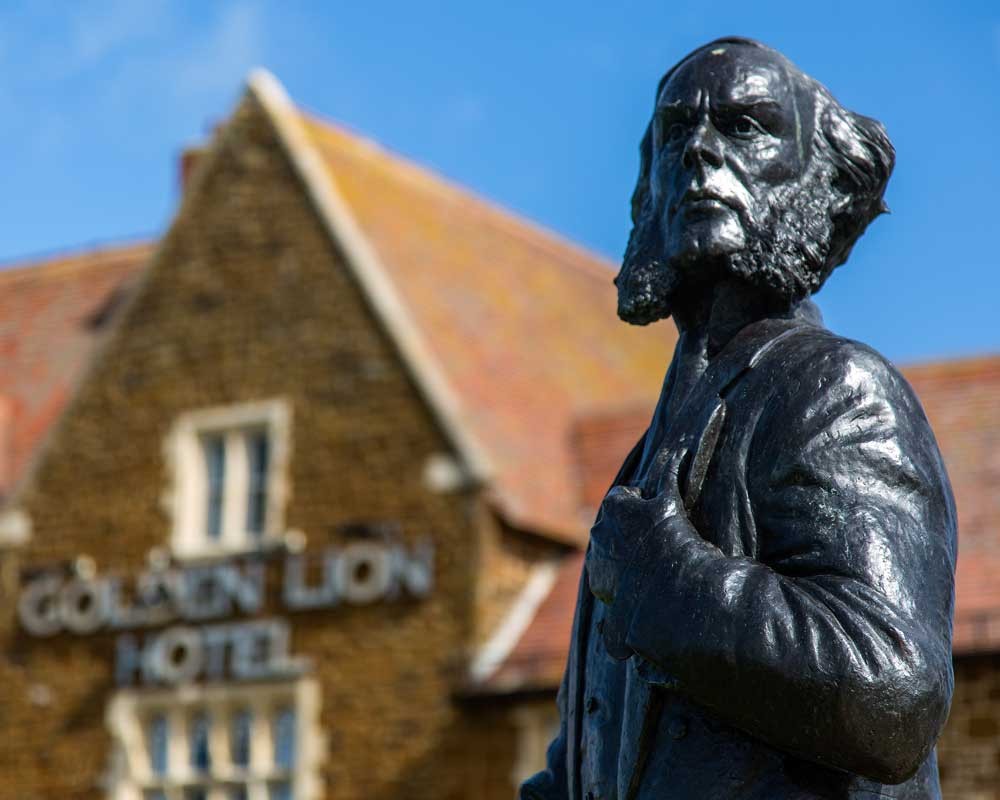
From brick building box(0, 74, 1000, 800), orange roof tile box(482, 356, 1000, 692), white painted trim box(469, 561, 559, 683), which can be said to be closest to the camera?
orange roof tile box(482, 356, 1000, 692)

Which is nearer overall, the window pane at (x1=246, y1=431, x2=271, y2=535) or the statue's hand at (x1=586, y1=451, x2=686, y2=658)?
the statue's hand at (x1=586, y1=451, x2=686, y2=658)

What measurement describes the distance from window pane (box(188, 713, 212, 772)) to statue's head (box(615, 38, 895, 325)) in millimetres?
16727

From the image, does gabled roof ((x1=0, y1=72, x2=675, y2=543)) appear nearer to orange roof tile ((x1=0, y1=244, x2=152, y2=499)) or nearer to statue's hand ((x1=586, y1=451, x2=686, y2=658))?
orange roof tile ((x1=0, y1=244, x2=152, y2=499))

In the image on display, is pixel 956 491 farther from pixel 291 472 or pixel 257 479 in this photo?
pixel 257 479

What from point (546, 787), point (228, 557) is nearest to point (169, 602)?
point (228, 557)

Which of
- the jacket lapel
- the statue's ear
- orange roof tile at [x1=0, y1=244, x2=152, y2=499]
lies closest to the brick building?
orange roof tile at [x1=0, y1=244, x2=152, y2=499]

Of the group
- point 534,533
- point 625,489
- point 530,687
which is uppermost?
point 625,489

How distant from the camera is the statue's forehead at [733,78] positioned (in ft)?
11.0

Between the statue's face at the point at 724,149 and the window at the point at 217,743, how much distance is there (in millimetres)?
16106

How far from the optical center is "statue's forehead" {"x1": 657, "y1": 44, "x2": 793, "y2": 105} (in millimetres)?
3348

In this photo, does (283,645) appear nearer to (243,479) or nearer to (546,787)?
(243,479)

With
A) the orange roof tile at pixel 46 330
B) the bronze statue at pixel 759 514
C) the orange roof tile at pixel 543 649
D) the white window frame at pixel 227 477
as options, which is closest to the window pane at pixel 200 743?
the white window frame at pixel 227 477

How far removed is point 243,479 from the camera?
20.5 metres

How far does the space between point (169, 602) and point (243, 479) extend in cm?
137
